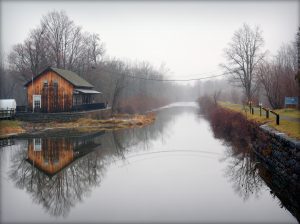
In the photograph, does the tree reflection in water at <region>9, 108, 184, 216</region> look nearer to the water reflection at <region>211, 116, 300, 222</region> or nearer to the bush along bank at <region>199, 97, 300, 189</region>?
the water reflection at <region>211, 116, 300, 222</region>

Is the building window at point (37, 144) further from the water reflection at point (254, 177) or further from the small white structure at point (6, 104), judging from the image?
the small white structure at point (6, 104)

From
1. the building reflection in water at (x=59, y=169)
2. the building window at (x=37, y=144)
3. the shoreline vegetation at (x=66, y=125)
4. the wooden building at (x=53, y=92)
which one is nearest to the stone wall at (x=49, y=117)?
the shoreline vegetation at (x=66, y=125)

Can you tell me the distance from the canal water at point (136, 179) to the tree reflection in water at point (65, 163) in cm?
4

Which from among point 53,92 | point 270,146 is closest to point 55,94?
point 53,92

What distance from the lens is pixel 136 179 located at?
14.2 meters

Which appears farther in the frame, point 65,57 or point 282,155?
point 65,57

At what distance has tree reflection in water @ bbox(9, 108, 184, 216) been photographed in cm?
1220

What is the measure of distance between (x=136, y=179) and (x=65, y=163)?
4.94 metres

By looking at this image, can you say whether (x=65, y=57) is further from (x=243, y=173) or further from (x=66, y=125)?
(x=243, y=173)

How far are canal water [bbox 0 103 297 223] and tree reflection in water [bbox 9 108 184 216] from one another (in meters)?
0.04

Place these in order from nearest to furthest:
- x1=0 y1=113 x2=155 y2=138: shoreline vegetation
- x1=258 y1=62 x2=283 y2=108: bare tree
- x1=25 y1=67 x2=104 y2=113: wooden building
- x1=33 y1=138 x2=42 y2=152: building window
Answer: x1=33 y1=138 x2=42 y2=152: building window
x1=0 y1=113 x2=155 y2=138: shoreline vegetation
x1=258 y1=62 x2=283 y2=108: bare tree
x1=25 y1=67 x2=104 y2=113: wooden building

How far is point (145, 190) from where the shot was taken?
41.2ft

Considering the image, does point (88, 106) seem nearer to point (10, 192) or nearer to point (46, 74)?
point (46, 74)

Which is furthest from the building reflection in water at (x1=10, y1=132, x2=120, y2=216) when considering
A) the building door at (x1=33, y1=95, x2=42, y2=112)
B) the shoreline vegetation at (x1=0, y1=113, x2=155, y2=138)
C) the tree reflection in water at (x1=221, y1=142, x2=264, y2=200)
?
the building door at (x1=33, y1=95, x2=42, y2=112)
